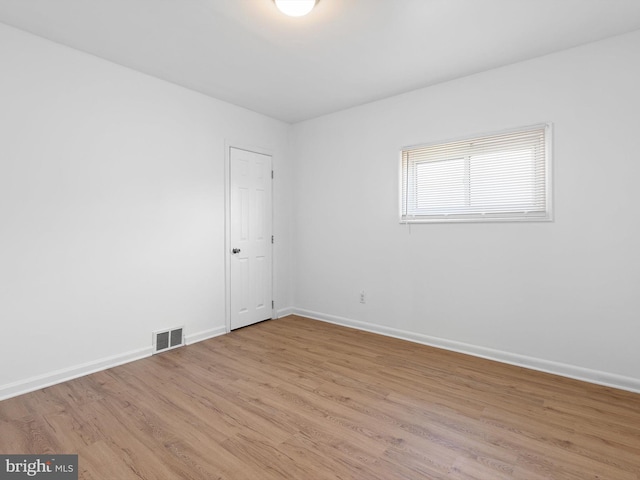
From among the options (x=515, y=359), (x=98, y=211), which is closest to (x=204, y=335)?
(x=98, y=211)

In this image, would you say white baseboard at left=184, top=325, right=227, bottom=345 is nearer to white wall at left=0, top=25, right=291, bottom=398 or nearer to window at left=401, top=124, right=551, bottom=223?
white wall at left=0, top=25, right=291, bottom=398

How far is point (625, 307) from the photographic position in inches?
103

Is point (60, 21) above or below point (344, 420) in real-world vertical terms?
above

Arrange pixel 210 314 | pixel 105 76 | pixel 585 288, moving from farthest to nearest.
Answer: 1. pixel 210 314
2. pixel 105 76
3. pixel 585 288

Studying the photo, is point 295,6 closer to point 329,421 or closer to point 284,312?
point 329,421

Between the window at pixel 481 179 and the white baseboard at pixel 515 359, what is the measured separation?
1.27 metres

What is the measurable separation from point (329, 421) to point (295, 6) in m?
2.72

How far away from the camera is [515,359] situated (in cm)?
307

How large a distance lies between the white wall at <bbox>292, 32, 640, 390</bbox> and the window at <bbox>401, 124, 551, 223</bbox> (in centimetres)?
10

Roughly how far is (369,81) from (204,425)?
11.0 feet

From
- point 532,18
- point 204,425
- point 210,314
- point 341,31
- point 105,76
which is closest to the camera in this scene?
point 204,425

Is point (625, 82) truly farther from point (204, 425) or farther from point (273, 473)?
point (204, 425)

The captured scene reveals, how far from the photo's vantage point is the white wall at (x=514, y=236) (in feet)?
8.63

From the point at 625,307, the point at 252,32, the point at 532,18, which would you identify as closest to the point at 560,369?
the point at 625,307
